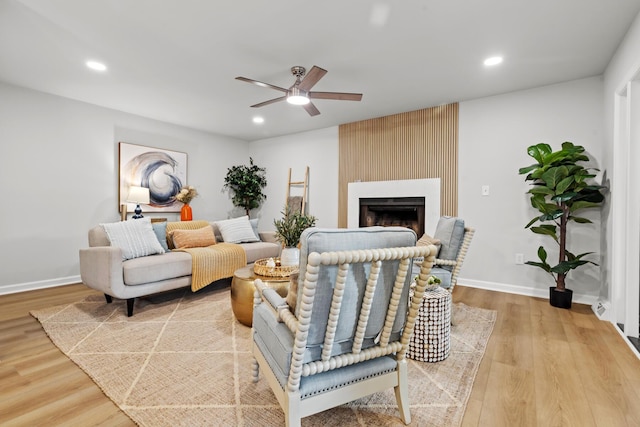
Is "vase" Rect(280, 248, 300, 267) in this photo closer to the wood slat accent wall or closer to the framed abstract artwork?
the wood slat accent wall

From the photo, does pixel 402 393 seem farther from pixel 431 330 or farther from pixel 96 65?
pixel 96 65

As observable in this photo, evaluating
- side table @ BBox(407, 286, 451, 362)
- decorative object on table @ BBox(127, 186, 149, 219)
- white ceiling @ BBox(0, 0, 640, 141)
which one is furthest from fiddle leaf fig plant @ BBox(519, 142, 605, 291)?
decorative object on table @ BBox(127, 186, 149, 219)

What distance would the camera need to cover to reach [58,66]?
3.05 metres

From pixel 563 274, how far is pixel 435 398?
237 cm

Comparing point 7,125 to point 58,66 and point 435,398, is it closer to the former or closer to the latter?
point 58,66

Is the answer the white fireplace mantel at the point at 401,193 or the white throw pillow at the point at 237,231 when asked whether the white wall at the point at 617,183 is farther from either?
the white throw pillow at the point at 237,231

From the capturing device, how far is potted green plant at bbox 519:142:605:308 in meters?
2.90

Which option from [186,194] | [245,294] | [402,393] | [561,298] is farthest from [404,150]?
[402,393]

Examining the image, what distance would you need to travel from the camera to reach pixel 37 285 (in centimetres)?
369

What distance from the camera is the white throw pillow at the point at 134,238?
9.79 feet

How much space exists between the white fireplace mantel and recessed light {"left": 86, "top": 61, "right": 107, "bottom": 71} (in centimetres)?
344

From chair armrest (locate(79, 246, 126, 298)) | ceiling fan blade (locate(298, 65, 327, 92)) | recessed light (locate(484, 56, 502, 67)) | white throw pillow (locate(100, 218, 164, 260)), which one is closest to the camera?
ceiling fan blade (locate(298, 65, 327, 92))

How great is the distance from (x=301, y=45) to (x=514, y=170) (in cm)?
282

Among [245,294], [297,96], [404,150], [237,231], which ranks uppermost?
[297,96]
